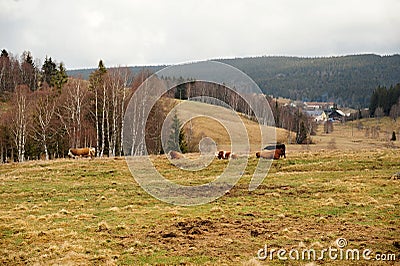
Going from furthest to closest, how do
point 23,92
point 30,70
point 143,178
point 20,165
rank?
1. point 30,70
2. point 23,92
3. point 20,165
4. point 143,178

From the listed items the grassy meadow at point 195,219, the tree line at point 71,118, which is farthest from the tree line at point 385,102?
the grassy meadow at point 195,219

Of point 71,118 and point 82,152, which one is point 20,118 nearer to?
point 71,118

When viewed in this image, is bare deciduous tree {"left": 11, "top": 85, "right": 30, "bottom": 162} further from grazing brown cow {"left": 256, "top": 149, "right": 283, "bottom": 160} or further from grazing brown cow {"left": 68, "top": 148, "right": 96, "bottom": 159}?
grazing brown cow {"left": 256, "top": 149, "right": 283, "bottom": 160}

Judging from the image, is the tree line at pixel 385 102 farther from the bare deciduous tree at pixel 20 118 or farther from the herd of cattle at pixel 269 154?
the bare deciduous tree at pixel 20 118

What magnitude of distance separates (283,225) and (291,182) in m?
9.11

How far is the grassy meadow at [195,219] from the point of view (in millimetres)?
11227

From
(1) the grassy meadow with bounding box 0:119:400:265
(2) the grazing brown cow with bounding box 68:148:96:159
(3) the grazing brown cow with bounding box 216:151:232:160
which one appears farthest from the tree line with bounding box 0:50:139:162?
(1) the grassy meadow with bounding box 0:119:400:265

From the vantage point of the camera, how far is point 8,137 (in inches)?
2200

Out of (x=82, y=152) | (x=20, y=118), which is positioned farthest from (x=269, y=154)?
(x=20, y=118)

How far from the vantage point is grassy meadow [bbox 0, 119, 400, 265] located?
11227 mm

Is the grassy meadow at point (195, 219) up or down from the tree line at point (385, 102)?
down

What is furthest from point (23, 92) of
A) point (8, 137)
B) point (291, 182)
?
point (291, 182)

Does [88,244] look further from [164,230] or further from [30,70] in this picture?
[30,70]

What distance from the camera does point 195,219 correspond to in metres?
15.0
